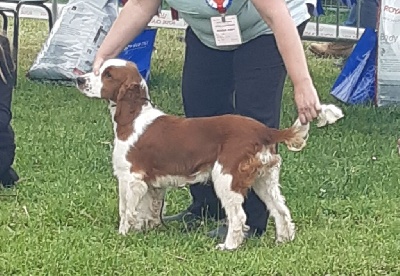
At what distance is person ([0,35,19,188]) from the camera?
546 centimetres

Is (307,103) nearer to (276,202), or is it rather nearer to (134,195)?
(276,202)

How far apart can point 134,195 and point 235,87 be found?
27.4 inches

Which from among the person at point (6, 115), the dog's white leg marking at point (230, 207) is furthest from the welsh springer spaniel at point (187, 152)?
the person at point (6, 115)

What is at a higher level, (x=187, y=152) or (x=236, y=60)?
(x=236, y=60)

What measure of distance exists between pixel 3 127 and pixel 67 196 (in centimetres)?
55

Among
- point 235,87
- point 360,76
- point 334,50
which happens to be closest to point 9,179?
point 235,87

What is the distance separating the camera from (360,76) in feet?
27.1

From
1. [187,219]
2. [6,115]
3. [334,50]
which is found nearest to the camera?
[187,219]

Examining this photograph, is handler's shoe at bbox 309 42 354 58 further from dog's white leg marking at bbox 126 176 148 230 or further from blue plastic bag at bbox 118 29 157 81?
dog's white leg marking at bbox 126 176 148 230

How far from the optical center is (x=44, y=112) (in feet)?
25.4

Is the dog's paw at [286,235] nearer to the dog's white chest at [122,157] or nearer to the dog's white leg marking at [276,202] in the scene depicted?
the dog's white leg marking at [276,202]

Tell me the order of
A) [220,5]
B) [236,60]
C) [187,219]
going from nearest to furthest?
[220,5] < [236,60] < [187,219]

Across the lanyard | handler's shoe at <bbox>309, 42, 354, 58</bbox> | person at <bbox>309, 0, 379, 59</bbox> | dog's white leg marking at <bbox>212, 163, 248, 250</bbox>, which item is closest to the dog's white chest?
dog's white leg marking at <bbox>212, 163, 248, 250</bbox>

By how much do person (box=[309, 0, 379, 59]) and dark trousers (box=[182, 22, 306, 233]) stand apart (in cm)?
411
